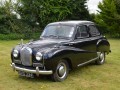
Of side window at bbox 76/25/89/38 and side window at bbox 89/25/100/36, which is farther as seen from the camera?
side window at bbox 89/25/100/36


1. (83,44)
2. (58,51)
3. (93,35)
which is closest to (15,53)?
(58,51)

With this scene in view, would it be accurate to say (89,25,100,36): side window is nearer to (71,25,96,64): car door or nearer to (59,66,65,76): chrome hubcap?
(71,25,96,64): car door

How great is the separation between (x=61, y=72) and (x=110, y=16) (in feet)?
53.8

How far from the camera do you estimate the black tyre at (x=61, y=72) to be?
8.22 m

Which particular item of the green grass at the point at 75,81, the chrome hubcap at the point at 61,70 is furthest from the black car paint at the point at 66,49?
the green grass at the point at 75,81

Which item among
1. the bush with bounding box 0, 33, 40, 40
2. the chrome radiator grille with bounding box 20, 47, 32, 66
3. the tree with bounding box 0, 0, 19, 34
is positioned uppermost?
the tree with bounding box 0, 0, 19, 34

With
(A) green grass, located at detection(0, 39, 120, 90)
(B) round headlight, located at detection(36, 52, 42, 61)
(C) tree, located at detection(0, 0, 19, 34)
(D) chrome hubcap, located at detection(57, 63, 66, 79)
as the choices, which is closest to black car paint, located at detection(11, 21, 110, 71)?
(B) round headlight, located at detection(36, 52, 42, 61)

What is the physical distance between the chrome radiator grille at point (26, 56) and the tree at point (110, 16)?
16.2 m

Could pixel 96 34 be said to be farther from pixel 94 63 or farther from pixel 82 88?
pixel 82 88

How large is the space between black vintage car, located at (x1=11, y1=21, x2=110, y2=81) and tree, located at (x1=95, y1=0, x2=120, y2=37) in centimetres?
1315

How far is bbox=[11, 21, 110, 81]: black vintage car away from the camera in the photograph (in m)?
7.93

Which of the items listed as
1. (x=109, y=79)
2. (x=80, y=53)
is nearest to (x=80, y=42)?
(x=80, y=53)

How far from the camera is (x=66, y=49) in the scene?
334 inches

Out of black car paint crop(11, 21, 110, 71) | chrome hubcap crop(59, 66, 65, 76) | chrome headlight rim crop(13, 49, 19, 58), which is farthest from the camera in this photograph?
chrome headlight rim crop(13, 49, 19, 58)
